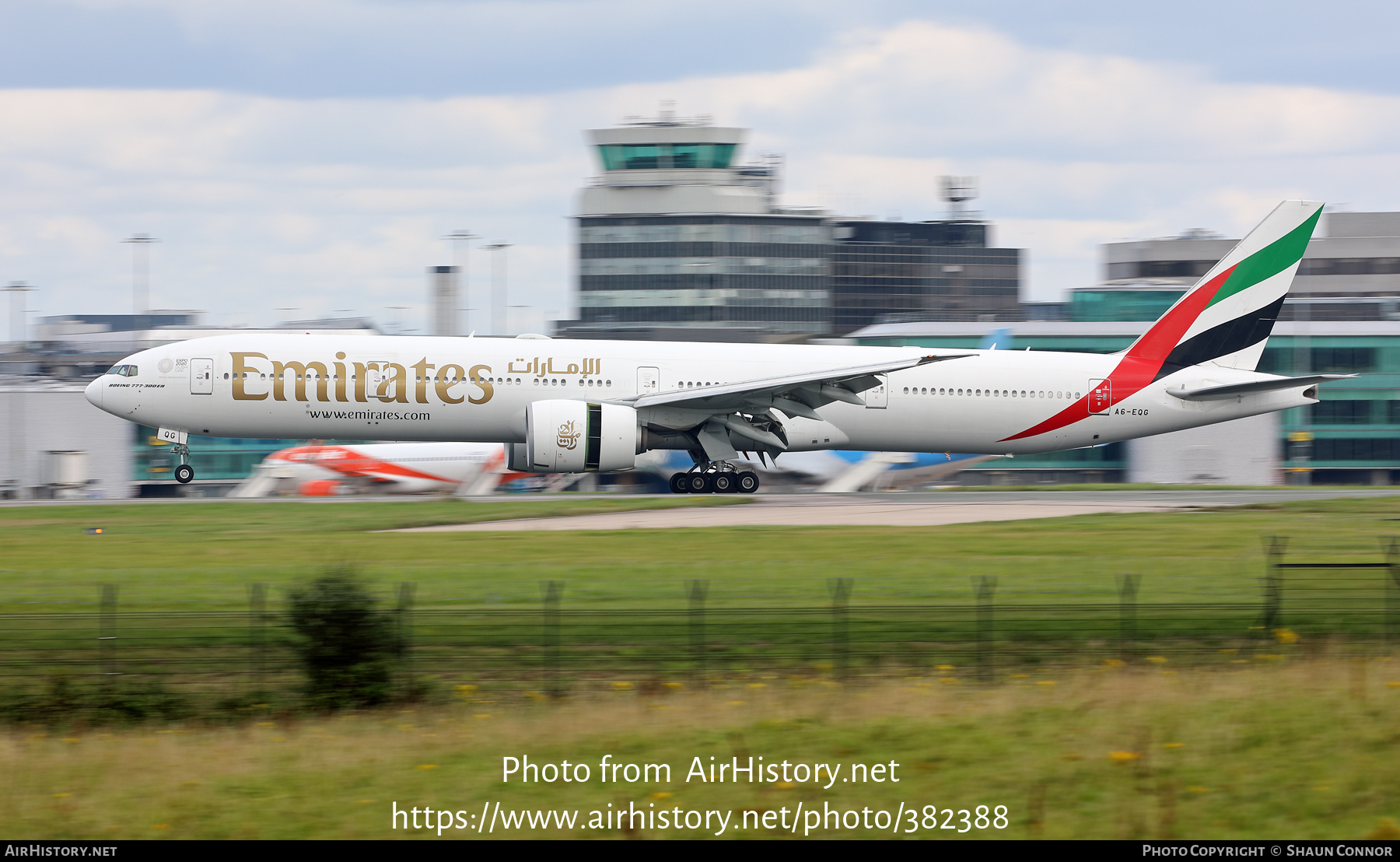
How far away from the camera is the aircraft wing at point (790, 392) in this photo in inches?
1249

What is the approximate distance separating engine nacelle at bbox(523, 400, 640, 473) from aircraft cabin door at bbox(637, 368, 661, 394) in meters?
1.91

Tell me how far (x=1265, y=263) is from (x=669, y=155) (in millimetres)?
81458

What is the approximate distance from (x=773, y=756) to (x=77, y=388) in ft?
205

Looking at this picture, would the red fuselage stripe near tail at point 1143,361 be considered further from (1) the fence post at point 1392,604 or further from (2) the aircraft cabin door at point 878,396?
(1) the fence post at point 1392,604

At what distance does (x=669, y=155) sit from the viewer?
371 feet

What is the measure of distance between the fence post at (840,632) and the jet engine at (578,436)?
1557cm

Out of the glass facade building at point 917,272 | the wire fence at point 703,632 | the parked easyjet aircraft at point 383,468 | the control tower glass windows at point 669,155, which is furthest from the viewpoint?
the glass facade building at point 917,272

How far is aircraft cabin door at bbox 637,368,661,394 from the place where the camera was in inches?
1321

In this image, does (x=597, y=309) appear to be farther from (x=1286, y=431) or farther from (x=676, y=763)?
(x=676, y=763)

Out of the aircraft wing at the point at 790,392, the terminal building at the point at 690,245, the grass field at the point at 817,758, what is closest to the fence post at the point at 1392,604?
the grass field at the point at 817,758

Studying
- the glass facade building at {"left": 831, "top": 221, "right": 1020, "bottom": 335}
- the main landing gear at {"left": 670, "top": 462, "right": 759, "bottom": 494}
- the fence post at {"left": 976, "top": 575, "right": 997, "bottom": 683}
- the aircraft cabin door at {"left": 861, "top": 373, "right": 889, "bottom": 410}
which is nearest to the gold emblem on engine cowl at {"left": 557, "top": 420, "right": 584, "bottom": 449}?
the main landing gear at {"left": 670, "top": 462, "right": 759, "bottom": 494}

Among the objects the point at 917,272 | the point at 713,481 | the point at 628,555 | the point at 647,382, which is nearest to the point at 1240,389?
the point at 713,481

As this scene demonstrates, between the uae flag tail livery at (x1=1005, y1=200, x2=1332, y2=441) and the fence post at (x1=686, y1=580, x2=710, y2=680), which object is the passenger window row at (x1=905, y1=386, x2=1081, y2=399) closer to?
the uae flag tail livery at (x1=1005, y1=200, x2=1332, y2=441)

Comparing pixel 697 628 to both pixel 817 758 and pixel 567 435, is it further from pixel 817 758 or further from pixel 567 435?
pixel 567 435
